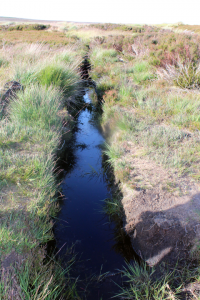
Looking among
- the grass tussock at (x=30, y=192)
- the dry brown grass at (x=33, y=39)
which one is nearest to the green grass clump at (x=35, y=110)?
the grass tussock at (x=30, y=192)

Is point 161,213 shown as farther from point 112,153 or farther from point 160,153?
point 112,153

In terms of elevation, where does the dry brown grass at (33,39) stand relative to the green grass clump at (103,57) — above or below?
above

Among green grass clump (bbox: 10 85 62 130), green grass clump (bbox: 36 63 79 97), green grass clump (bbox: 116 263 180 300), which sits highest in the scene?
green grass clump (bbox: 36 63 79 97)

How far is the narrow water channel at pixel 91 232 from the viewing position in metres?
2.44

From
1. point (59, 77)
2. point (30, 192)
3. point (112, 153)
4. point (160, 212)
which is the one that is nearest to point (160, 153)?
point (112, 153)

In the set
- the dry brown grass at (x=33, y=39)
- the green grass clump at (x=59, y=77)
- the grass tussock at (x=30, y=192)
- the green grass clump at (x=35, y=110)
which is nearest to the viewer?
the grass tussock at (x=30, y=192)

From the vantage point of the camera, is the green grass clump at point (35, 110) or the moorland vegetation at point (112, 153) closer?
the moorland vegetation at point (112, 153)

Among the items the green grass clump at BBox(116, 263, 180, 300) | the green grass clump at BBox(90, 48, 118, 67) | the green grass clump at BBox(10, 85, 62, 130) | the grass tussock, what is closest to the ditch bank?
the green grass clump at BBox(116, 263, 180, 300)

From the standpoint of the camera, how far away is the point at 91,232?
10.2 feet

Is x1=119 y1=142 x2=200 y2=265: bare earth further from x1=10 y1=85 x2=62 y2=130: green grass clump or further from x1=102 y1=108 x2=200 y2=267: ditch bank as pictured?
x1=10 y1=85 x2=62 y2=130: green grass clump

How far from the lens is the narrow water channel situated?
96.1 inches

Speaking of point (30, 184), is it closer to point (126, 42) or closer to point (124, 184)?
point (124, 184)

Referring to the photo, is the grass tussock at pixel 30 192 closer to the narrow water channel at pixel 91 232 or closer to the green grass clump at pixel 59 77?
the green grass clump at pixel 59 77

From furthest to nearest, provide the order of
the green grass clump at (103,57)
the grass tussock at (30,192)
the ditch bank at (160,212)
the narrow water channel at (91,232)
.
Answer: the green grass clump at (103,57) < the ditch bank at (160,212) < the narrow water channel at (91,232) < the grass tussock at (30,192)
